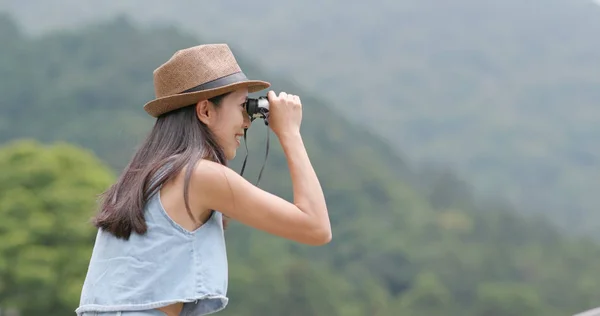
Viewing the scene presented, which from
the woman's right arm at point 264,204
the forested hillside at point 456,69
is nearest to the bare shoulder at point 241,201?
the woman's right arm at point 264,204

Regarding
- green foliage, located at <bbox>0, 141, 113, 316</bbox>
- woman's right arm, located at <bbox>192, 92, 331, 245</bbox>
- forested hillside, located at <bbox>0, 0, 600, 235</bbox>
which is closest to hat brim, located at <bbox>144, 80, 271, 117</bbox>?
woman's right arm, located at <bbox>192, 92, 331, 245</bbox>

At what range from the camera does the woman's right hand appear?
1357mm

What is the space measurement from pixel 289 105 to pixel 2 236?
61.1ft

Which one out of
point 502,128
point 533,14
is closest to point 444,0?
point 533,14

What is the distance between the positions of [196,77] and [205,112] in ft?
0.18

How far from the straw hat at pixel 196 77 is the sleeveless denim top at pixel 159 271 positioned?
0.15 meters

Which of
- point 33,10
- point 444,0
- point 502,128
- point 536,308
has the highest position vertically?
point 33,10

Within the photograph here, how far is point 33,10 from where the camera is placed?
40344mm

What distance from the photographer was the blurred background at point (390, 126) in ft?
97.8

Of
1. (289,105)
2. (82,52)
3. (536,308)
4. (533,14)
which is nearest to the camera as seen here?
(289,105)

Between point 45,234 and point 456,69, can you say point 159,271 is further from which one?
point 456,69

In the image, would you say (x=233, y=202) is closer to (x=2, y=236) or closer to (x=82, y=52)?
(x=2, y=236)

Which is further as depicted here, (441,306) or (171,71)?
(441,306)

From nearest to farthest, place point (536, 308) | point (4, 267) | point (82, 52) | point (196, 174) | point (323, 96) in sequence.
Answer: point (196, 174) → point (4, 267) → point (536, 308) → point (82, 52) → point (323, 96)
